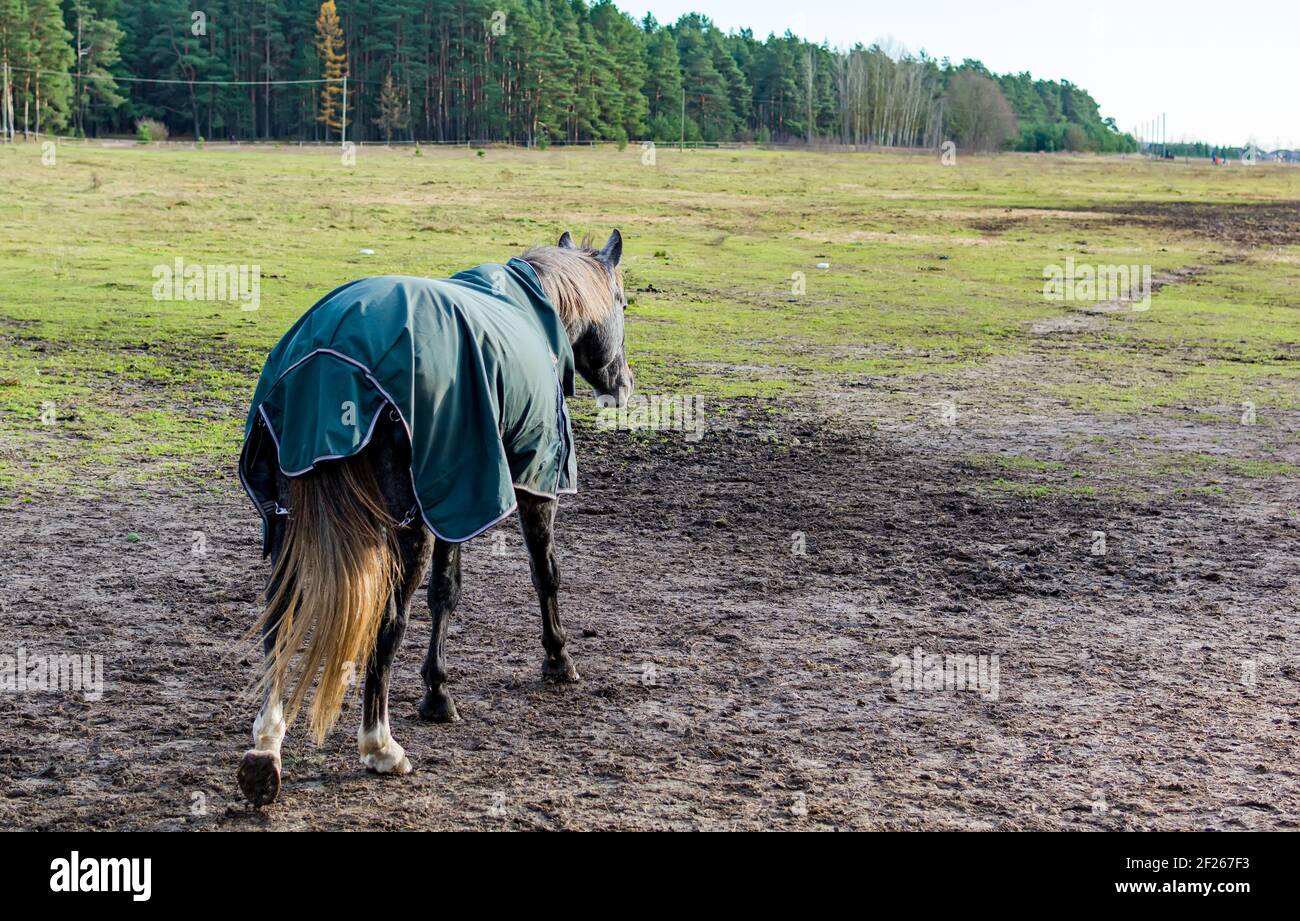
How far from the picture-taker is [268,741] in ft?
13.5

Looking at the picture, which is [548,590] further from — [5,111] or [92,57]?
[92,57]

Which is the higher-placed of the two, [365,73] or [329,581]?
[365,73]

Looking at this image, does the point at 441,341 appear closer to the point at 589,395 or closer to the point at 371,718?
the point at 371,718

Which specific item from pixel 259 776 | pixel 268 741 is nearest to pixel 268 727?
pixel 268 741

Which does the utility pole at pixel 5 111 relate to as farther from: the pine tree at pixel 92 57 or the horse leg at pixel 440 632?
the horse leg at pixel 440 632

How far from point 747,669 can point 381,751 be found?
73.9 inches

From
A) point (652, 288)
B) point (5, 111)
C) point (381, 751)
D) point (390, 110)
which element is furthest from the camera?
point (390, 110)

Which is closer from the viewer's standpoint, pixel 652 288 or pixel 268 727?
pixel 268 727

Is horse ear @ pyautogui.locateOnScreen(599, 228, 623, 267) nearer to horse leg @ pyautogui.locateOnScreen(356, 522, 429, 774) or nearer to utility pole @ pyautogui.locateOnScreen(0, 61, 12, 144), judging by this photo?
horse leg @ pyautogui.locateOnScreen(356, 522, 429, 774)

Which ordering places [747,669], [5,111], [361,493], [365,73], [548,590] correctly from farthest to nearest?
[365,73]
[5,111]
[747,669]
[548,590]
[361,493]

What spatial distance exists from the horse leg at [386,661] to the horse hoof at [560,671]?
1127 millimetres

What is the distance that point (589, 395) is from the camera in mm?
11961

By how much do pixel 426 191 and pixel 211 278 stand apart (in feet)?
53.5
